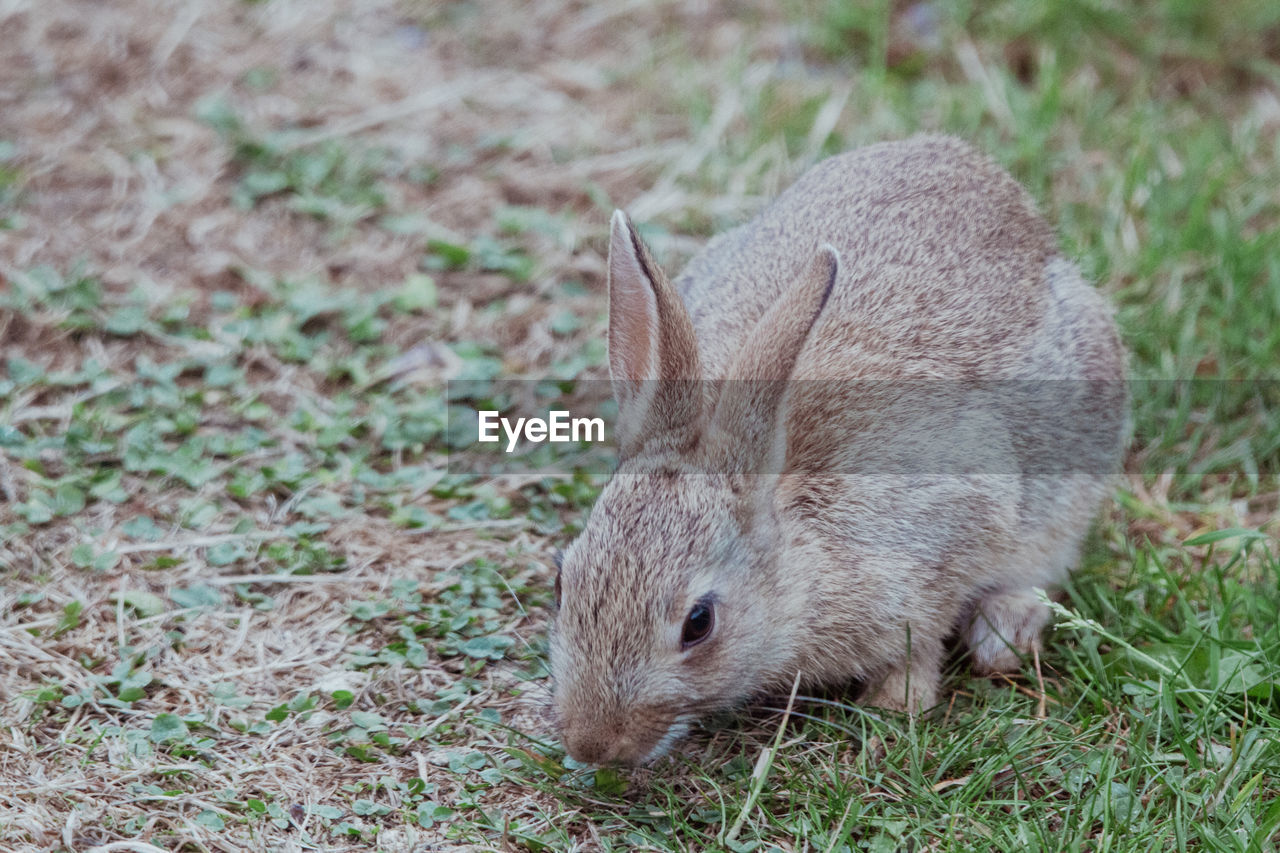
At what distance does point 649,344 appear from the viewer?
4.39 meters

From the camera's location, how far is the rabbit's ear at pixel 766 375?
4148 mm

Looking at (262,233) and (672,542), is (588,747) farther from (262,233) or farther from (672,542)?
(262,233)

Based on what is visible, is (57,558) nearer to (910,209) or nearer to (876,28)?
(910,209)

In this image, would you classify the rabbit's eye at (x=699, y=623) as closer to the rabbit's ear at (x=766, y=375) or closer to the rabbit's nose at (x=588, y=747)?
the rabbit's nose at (x=588, y=747)

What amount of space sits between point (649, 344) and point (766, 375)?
43 centimetres

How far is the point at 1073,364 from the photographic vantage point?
16.8 feet

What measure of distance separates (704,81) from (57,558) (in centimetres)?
459

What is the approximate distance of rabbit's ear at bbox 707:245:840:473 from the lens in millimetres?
4148

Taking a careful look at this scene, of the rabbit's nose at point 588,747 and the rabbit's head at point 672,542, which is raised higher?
the rabbit's head at point 672,542

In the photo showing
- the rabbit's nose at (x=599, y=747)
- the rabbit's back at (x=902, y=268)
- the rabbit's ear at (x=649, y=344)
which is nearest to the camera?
the rabbit's nose at (x=599, y=747)

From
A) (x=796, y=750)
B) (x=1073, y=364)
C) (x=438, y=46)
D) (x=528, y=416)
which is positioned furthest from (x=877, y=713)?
(x=438, y=46)

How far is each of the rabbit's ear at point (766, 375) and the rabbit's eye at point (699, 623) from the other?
480 mm

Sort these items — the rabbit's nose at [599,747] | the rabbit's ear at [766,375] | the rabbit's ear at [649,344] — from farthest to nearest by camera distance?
the rabbit's ear at [649,344] → the rabbit's ear at [766,375] → the rabbit's nose at [599,747]

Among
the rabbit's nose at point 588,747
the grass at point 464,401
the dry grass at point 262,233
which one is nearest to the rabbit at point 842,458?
the rabbit's nose at point 588,747
